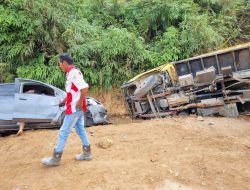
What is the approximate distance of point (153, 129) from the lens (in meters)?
9.35

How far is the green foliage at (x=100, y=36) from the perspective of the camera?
13.8 m

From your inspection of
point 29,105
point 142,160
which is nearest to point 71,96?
point 142,160

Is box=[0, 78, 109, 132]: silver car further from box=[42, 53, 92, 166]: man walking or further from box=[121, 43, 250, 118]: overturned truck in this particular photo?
box=[42, 53, 92, 166]: man walking

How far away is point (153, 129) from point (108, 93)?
5613mm

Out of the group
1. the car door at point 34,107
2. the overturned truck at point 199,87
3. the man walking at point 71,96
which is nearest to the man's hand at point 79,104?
the man walking at point 71,96

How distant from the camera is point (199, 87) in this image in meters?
11.2

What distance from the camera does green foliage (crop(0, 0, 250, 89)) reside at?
45.4ft

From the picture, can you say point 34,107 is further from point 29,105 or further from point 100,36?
point 100,36

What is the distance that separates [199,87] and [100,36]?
564cm

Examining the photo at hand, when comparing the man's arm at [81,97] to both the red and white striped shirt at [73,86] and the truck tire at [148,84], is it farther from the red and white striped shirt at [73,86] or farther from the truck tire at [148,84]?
the truck tire at [148,84]

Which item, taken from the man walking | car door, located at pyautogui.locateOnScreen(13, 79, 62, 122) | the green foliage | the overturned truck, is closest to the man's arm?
the man walking

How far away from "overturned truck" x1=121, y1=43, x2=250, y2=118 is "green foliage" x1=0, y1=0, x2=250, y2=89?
103 inches

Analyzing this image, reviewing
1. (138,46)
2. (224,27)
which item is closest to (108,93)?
(138,46)

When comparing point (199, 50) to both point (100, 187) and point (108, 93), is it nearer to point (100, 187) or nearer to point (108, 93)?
point (108, 93)
